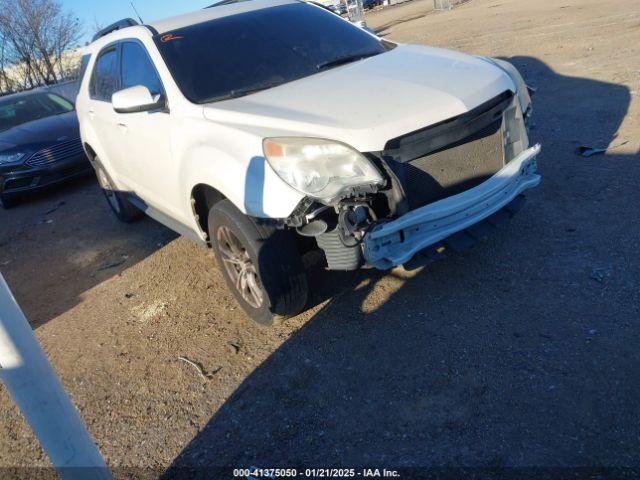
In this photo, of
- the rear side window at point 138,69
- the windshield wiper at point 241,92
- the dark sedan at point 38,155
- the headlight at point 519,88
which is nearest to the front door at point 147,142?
the rear side window at point 138,69

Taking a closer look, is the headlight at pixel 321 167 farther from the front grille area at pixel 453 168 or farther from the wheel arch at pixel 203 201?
the wheel arch at pixel 203 201

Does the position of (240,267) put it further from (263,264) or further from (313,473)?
(313,473)

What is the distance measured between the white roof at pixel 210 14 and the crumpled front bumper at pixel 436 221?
8.21 ft

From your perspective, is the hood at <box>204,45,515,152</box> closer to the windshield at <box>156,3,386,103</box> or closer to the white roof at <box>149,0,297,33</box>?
the windshield at <box>156,3,386,103</box>

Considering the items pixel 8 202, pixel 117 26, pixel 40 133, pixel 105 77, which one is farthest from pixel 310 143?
pixel 8 202

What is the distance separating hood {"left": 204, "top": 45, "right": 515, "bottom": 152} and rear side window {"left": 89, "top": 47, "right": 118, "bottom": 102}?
193 centimetres

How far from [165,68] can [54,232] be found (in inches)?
153

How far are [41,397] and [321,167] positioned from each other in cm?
168

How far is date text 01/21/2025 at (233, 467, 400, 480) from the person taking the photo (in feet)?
7.84

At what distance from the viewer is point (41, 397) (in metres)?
2.02

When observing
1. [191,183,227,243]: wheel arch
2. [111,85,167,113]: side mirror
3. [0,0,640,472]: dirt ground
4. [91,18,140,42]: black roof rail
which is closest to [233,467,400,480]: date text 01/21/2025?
[0,0,640,472]: dirt ground

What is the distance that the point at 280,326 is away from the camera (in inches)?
143

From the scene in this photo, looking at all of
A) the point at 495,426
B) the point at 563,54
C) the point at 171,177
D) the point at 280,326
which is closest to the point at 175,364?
the point at 280,326

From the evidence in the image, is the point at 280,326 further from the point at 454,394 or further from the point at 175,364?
the point at 454,394
